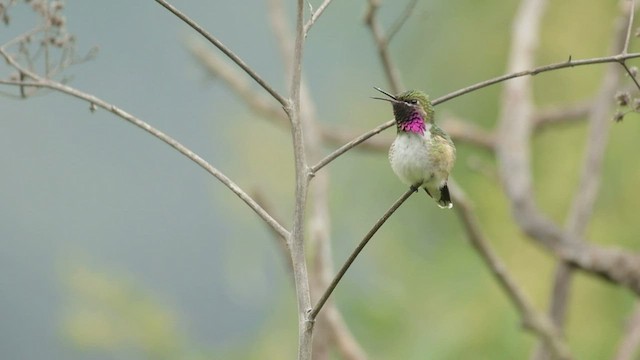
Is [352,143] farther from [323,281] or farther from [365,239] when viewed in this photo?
[323,281]

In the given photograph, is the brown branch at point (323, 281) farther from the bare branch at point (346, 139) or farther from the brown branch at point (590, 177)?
the brown branch at point (590, 177)

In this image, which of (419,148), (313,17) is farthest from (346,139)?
(419,148)

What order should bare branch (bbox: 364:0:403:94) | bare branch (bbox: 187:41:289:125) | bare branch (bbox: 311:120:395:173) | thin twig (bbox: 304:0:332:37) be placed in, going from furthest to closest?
bare branch (bbox: 187:41:289:125) → bare branch (bbox: 364:0:403:94) → thin twig (bbox: 304:0:332:37) → bare branch (bbox: 311:120:395:173)

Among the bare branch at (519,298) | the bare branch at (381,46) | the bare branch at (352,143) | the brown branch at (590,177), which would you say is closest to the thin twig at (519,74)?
the bare branch at (352,143)

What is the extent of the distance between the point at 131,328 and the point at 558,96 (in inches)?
101

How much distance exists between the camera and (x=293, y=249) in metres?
1.44

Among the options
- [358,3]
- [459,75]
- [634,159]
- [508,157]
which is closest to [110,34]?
[358,3]

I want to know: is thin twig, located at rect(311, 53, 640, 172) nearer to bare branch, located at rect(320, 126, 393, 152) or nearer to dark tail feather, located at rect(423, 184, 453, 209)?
dark tail feather, located at rect(423, 184, 453, 209)

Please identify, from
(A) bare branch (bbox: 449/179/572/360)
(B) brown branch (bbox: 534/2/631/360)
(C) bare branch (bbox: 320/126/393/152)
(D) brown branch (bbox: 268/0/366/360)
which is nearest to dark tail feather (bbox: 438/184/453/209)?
(A) bare branch (bbox: 449/179/572/360)

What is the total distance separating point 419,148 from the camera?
4.65ft

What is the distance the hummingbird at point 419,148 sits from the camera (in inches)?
55.7

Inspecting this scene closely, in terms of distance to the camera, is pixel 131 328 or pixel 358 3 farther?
pixel 358 3

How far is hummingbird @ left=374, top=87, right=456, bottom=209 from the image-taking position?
1.41m

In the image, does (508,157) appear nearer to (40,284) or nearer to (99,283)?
(99,283)
